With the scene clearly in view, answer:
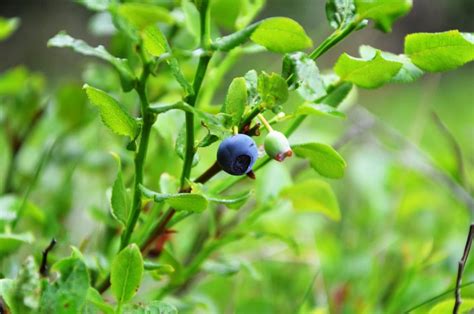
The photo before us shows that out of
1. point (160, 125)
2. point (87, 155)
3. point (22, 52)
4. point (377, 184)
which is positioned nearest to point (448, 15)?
point (22, 52)

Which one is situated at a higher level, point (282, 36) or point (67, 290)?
point (282, 36)

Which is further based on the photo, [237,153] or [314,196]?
[314,196]

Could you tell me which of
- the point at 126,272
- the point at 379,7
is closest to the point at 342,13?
the point at 379,7

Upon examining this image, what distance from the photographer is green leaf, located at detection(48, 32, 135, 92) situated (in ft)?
1.67

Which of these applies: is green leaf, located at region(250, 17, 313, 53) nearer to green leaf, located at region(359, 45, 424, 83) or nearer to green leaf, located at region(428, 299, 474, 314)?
green leaf, located at region(359, 45, 424, 83)

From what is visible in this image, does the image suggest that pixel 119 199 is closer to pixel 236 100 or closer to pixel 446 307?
pixel 236 100

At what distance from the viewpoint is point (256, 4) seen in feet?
2.48

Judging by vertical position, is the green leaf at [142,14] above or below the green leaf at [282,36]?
above

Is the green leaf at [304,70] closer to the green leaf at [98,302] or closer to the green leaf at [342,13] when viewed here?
the green leaf at [342,13]

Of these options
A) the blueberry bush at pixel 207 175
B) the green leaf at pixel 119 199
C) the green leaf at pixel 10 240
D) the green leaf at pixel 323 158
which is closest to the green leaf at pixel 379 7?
the blueberry bush at pixel 207 175

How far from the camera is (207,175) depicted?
0.60m

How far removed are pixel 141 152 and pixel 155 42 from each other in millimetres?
77

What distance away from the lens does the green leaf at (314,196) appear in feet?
2.61

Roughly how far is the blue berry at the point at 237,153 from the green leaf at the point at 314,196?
0.87ft
